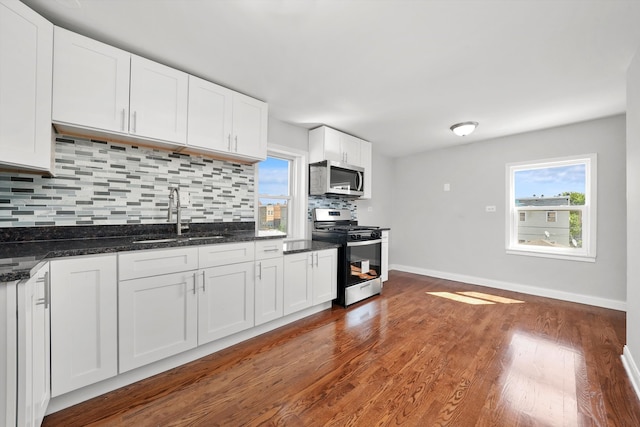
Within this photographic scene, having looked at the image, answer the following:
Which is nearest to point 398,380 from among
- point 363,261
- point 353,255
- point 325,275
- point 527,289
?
point 325,275

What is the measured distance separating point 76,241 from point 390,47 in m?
2.64

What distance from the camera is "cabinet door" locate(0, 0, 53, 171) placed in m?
1.38

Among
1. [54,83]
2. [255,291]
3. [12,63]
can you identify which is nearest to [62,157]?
[54,83]

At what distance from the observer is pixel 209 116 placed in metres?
2.32

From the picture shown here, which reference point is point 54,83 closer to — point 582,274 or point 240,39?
point 240,39

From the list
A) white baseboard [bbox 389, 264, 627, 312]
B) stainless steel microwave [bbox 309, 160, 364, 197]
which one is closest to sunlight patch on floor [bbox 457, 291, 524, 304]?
white baseboard [bbox 389, 264, 627, 312]

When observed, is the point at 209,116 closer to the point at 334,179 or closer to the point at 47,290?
the point at 47,290

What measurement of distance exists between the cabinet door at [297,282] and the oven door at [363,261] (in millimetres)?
580

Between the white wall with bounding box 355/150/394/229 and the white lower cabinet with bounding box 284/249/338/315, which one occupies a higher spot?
the white wall with bounding box 355/150/394/229

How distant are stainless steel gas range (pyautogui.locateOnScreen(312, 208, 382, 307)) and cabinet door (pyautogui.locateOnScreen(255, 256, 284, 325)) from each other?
0.92 meters

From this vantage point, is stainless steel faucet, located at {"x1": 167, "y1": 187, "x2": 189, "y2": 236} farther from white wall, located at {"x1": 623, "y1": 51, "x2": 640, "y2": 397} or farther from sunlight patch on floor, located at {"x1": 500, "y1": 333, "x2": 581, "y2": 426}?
white wall, located at {"x1": 623, "y1": 51, "x2": 640, "y2": 397}

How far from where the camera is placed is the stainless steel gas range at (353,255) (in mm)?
3196

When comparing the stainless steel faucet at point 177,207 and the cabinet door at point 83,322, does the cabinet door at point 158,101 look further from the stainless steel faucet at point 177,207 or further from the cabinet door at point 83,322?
the cabinet door at point 83,322

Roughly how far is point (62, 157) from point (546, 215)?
5.45 meters
